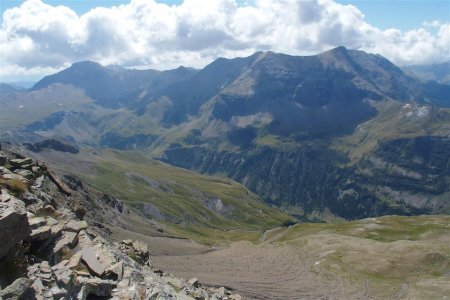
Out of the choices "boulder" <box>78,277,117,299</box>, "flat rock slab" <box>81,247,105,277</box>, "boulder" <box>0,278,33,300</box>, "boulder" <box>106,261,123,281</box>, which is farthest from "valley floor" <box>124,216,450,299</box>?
"boulder" <box>0,278,33,300</box>

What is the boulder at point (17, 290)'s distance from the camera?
72.5 ft

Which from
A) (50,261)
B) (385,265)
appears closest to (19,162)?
(50,261)

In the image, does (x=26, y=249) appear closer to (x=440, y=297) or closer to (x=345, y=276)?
(x=440, y=297)

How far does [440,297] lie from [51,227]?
213ft

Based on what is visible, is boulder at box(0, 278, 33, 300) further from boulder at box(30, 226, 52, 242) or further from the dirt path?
the dirt path

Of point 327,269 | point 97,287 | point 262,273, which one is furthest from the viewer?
point 327,269

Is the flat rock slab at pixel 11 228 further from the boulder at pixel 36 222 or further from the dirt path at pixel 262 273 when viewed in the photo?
the dirt path at pixel 262 273

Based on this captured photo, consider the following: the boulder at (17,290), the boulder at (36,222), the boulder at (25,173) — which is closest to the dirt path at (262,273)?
the boulder at (25,173)

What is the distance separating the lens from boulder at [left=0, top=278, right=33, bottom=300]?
22.1 m

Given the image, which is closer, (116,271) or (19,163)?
(116,271)

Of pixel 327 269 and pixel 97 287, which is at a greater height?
pixel 97 287

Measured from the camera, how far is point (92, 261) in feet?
104

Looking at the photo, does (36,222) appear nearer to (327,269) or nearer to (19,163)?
(19,163)

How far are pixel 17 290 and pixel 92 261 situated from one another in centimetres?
936
